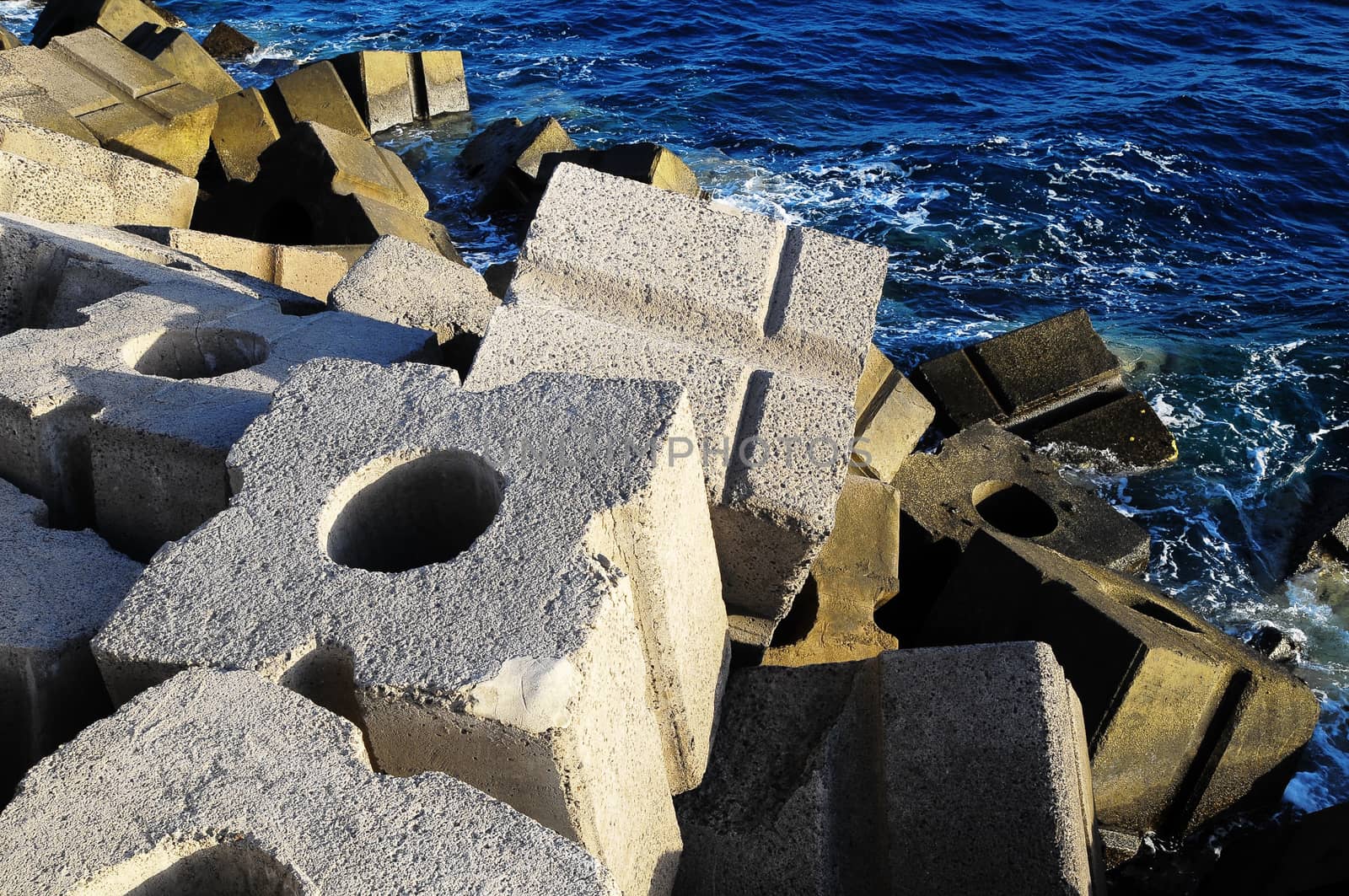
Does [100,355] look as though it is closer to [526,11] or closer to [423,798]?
[423,798]

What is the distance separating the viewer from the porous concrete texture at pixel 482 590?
208 cm

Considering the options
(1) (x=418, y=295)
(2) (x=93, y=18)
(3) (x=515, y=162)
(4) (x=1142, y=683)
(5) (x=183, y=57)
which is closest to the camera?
(4) (x=1142, y=683)

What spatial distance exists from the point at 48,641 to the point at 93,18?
10.9 m

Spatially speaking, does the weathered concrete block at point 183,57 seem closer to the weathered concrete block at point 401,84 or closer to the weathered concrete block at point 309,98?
the weathered concrete block at point 309,98

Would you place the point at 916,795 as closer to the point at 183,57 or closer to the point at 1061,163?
the point at 183,57

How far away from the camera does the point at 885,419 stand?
5156 mm

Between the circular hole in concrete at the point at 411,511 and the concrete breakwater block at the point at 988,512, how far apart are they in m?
2.19

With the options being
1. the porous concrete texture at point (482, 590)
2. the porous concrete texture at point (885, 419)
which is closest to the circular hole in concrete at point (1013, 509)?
the porous concrete texture at point (885, 419)

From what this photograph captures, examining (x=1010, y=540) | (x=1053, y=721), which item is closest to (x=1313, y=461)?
(x=1010, y=540)

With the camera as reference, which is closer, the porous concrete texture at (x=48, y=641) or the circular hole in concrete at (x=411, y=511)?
the porous concrete texture at (x=48, y=641)

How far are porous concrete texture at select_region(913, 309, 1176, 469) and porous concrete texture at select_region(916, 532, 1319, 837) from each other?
91.4 inches

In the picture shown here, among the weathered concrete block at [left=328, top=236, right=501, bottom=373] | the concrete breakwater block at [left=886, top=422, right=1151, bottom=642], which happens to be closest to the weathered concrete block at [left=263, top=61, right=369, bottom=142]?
the weathered concrete block at [left=328, top=236, right=501, bottom=373]

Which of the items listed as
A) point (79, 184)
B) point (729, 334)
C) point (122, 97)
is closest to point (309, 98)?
point (122, 97)

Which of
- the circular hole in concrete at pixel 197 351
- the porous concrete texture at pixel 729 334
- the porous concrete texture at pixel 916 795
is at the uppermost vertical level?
the porous concrete texture at pixel 729 334
